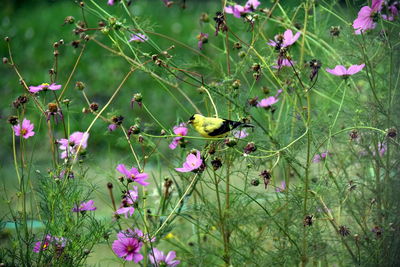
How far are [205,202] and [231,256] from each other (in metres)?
0.17

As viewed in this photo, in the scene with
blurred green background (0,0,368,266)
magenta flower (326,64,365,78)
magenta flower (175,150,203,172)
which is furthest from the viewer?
blurred green background (0,0,368,266)

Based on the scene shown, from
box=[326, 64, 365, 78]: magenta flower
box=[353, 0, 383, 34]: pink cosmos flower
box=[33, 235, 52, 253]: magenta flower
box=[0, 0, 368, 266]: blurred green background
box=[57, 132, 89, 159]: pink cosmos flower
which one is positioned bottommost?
box=[33, 235, 52, 253]: magenta flower

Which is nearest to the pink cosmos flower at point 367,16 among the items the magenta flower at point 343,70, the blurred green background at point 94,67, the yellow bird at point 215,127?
the magenta flower at point 343,70

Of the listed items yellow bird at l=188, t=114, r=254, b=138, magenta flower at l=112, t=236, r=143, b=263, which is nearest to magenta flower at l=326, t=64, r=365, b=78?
yellow bird at l=188, t=114, r=254, b=138

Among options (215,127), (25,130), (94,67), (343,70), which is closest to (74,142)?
(25,130)

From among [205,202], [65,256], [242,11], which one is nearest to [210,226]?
[205,202]

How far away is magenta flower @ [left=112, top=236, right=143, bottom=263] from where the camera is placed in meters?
1.44

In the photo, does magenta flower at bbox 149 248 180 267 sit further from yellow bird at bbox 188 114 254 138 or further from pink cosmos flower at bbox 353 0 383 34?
pink cosmos flower at bbox 353 0 383 34

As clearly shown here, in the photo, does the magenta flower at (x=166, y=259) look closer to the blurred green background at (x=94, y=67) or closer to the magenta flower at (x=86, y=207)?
the magenta flower at (x=86, y=207)

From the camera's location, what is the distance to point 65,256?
137 centimetres

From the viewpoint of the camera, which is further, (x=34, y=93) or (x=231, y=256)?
(x=231, y=256)

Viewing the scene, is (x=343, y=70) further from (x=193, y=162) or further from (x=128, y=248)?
(x=128, y=248)

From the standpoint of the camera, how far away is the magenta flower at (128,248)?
1440mm

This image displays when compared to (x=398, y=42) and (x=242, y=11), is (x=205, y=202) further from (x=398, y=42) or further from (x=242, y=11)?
→ (x=398, y=42)
